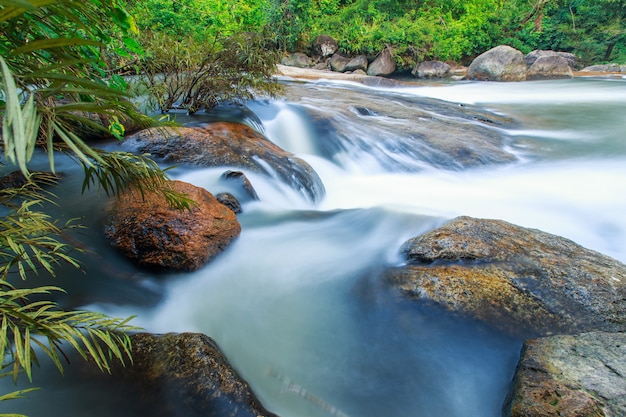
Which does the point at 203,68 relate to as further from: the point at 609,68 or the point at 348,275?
the point at 609,68

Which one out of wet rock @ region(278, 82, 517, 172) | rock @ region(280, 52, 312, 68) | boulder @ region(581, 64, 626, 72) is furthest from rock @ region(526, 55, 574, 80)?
rock @ region(280, 52, 312, 68)


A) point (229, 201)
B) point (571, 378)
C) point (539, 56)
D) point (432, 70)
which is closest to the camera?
point (571, 378)

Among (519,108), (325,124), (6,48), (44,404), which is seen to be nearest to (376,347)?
(44,404)

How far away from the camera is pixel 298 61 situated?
22656 millimetres

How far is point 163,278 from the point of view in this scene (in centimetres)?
326

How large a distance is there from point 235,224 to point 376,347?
1992mm

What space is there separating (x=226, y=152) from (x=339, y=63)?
1855 cm

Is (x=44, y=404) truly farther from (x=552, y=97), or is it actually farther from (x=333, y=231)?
(x=552, y=97)

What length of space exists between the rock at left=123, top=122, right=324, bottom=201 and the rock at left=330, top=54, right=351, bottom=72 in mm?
17455

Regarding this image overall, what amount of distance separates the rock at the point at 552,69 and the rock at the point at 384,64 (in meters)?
6.90

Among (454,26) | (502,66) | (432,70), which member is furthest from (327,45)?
(502,66)

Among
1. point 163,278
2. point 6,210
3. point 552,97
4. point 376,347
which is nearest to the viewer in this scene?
point 376,347

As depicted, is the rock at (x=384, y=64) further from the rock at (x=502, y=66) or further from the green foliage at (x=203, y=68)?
the green foliage at (x=203, y=68)

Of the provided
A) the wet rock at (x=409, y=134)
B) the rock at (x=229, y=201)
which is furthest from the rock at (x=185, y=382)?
the wet rock at (x=409, y=134)
